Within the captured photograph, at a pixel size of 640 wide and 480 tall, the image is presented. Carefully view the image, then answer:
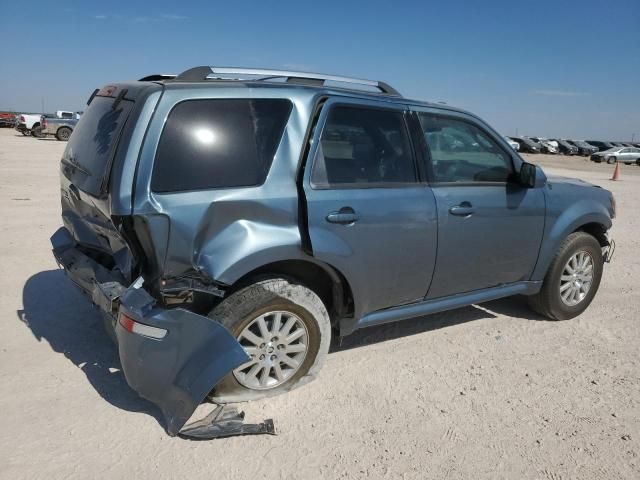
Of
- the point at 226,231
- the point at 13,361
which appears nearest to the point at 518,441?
the point at 226,231

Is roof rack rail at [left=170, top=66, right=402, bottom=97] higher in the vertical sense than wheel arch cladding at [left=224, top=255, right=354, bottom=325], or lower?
higher

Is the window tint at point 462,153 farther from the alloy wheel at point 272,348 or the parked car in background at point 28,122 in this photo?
the parked car in background at point 28,122

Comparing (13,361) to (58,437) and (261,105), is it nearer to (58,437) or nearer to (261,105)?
(58,437)

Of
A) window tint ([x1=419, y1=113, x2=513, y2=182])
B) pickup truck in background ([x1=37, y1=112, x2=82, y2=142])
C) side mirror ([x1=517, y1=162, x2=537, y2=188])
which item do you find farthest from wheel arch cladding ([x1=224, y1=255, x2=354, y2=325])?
pickup truck in background ([x1=37, y1=112, x2=82, y2=142])

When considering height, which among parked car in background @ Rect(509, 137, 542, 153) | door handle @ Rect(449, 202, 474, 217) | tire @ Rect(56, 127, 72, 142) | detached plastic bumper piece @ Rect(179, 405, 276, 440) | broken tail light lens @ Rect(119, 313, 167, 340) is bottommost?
tire @ Rect(56, 127, 72, 142)

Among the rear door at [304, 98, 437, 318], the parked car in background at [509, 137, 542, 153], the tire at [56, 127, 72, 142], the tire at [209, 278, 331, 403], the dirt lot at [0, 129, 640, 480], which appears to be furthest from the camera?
the parked car in background at [509, 137, 542, 153]

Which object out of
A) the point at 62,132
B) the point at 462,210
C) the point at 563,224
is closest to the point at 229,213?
the point at 462,210

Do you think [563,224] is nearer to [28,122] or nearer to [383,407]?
[383,407]

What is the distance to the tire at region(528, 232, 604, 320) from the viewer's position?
15.6ft

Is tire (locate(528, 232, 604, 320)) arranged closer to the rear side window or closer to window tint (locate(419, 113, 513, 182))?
window tint (locate(419, 113, 513, 182))

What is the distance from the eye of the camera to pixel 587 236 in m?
4.91

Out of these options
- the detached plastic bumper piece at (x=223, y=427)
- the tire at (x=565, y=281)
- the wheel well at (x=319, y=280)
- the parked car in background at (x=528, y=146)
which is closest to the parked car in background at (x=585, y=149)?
the parked car in background at (x=528, y=146)

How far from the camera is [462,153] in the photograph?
13.8ft

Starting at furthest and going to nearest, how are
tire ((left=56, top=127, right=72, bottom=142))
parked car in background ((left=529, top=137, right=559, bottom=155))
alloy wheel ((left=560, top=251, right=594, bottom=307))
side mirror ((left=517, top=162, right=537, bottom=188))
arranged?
parked car in background ((left=529, top=137, right=559, bottom=155)) < tire ((left=56, top=127, right=72, bottom=142)) < alloy wheel ((left=560, top=251, right=594, bottom=307)) < side mirror ((left=517, top=162, right=537, bottom=188))
